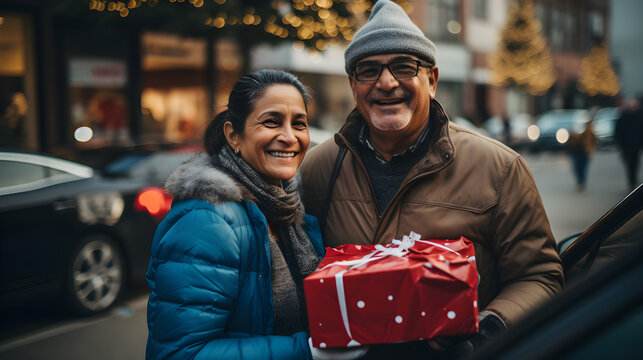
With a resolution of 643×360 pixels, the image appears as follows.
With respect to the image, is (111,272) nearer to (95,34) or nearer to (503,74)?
(95,34)

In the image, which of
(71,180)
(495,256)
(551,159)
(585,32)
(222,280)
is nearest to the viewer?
(222,280)

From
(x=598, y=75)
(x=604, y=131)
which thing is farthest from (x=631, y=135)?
(x=598, y=75)

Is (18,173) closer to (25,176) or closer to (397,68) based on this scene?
(25,176)

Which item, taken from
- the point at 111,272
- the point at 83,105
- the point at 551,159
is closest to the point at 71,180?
the point at 111,272

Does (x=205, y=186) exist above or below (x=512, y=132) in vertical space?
above

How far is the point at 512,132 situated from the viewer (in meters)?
25.8

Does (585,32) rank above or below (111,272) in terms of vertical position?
above

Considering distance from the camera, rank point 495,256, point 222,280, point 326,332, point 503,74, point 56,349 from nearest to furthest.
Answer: point 326,332 < point 222,280 < point 495,256 < point 56,349 < point 503,74

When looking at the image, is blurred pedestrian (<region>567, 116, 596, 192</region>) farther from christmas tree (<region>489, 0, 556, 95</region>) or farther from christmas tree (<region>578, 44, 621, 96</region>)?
christmas tree (<region>578, 44, 621, 96</region>)

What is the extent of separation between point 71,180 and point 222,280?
4173mm

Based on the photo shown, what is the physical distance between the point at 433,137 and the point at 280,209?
711mm

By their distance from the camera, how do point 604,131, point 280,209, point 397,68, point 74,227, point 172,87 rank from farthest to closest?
point 604,131 < point 172,87 < point 74,227 < point 397,68 < point 280,209

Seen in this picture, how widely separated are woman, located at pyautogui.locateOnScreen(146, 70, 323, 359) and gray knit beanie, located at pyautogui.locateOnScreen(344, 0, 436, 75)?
313 mm

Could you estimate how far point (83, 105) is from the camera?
13.2 metres
